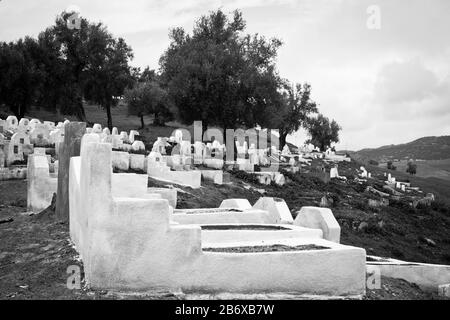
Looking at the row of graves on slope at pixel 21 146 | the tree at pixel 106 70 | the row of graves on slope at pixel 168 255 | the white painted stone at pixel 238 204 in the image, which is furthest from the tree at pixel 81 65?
the row of graves on slope at pixel 168 255

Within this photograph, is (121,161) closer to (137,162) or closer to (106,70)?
(137,162)

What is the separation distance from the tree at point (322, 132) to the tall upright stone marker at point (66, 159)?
59414 mm

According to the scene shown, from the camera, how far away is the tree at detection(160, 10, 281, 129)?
3625 cm

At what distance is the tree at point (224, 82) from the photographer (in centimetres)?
3625

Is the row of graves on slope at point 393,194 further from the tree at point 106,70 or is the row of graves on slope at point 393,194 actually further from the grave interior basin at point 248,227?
the tree at point 106,70

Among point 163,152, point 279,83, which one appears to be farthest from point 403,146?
point 163,152

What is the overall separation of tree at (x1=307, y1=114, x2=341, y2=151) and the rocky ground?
114ft

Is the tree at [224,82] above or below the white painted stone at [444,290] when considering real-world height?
above

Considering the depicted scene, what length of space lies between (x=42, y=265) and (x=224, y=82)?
2876 cm

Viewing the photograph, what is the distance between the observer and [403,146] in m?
139

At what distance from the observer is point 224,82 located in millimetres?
36438

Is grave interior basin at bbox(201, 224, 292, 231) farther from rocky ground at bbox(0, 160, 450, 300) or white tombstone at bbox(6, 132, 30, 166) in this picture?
white tombstone at bbox(6, 132, 30, 166)
